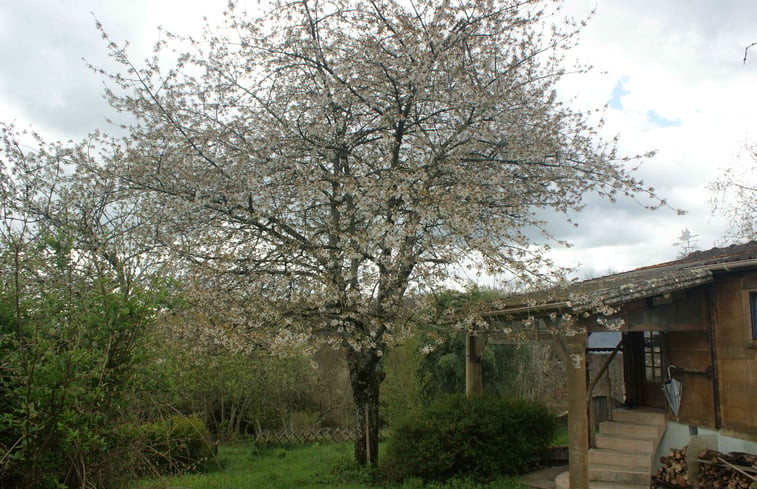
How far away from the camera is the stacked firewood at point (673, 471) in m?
7.78

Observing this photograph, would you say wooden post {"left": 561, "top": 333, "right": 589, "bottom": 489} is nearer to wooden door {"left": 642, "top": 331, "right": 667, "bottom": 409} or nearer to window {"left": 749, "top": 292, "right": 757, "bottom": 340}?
window {"left": 749, "top": 292, "right": 757, "bottom": 340}

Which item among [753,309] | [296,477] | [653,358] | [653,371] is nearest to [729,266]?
[753,309]

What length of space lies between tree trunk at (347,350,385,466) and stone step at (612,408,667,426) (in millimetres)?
4421

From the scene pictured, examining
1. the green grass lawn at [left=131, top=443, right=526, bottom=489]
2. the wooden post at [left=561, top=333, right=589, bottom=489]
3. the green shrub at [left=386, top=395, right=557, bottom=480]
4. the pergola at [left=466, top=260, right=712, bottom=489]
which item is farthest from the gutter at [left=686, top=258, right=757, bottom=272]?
the green grass lawn at [left=131, top=443, right=526, bottom=489]

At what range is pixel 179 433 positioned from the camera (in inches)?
424

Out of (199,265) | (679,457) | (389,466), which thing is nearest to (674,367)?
(679,457)

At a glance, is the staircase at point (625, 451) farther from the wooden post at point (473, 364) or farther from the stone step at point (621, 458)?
the wooden post at point (473, 364)

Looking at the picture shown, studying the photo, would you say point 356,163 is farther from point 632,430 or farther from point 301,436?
point 301,436

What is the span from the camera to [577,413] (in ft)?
23.5

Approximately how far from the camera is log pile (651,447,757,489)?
7.04m

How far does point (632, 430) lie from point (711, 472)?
5.28ft

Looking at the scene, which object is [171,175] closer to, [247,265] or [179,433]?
[247,265]

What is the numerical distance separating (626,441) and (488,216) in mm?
4385

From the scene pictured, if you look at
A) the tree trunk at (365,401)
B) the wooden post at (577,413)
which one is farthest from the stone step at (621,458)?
the tree trunk at (365,401)
